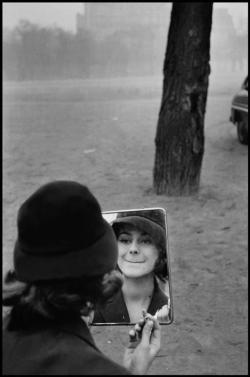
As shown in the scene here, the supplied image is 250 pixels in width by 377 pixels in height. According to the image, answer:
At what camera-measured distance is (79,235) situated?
1544mm

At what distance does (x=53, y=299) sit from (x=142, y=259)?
0.85 meters

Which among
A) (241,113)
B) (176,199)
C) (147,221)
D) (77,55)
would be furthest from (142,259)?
(77,55)

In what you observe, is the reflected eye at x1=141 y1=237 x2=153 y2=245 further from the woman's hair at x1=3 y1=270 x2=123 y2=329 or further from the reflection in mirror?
the woman's hair at x1=3 y1=270 x2=123 y2=329

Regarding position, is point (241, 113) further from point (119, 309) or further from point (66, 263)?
point (66, 263)

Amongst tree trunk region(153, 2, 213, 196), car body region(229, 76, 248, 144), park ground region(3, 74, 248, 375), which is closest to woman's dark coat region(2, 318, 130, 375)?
park ground region(3, 74, 248, 375)

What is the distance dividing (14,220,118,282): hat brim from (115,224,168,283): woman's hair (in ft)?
2.50

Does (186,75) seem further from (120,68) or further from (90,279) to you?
(120,68)

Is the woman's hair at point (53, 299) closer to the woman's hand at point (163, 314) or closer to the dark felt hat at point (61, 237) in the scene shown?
the dark felt hat at point (61, 237)

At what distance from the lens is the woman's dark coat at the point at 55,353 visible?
1.43 metres

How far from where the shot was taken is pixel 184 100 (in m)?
7.12

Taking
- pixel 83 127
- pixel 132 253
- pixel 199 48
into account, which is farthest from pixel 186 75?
pixel 83 127

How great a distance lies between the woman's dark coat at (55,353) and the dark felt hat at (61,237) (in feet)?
0.43

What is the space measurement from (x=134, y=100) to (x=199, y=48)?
14896 mm

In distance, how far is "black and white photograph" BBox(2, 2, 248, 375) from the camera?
1.55 meters
